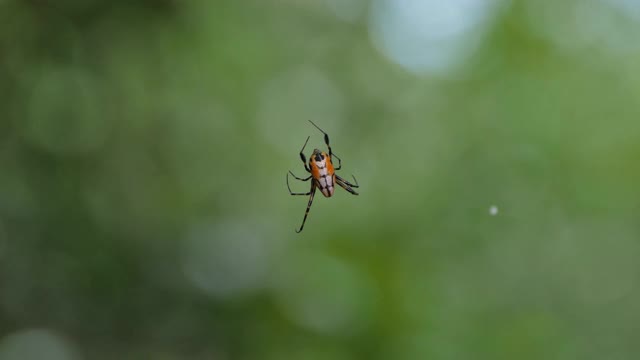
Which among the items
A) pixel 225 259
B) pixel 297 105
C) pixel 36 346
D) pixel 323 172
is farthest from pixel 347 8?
pixel 36 346

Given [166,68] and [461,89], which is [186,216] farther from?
[461,89]

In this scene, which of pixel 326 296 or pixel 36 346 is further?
pixel 326 296

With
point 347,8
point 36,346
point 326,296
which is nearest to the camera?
point 36,346

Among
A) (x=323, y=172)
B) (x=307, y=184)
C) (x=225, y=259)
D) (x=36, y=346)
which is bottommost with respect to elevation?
(x=36, y=346)

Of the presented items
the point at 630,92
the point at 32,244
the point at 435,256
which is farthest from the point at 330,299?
the point at 630,92

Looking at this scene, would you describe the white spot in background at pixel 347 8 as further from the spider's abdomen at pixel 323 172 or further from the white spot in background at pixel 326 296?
the spider's abdomen at pixel 323 172

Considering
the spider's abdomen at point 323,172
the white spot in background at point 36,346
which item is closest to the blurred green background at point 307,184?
the white spot in background at point 36,346

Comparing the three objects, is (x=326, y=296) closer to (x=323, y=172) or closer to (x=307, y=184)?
(x=307, y=184)
